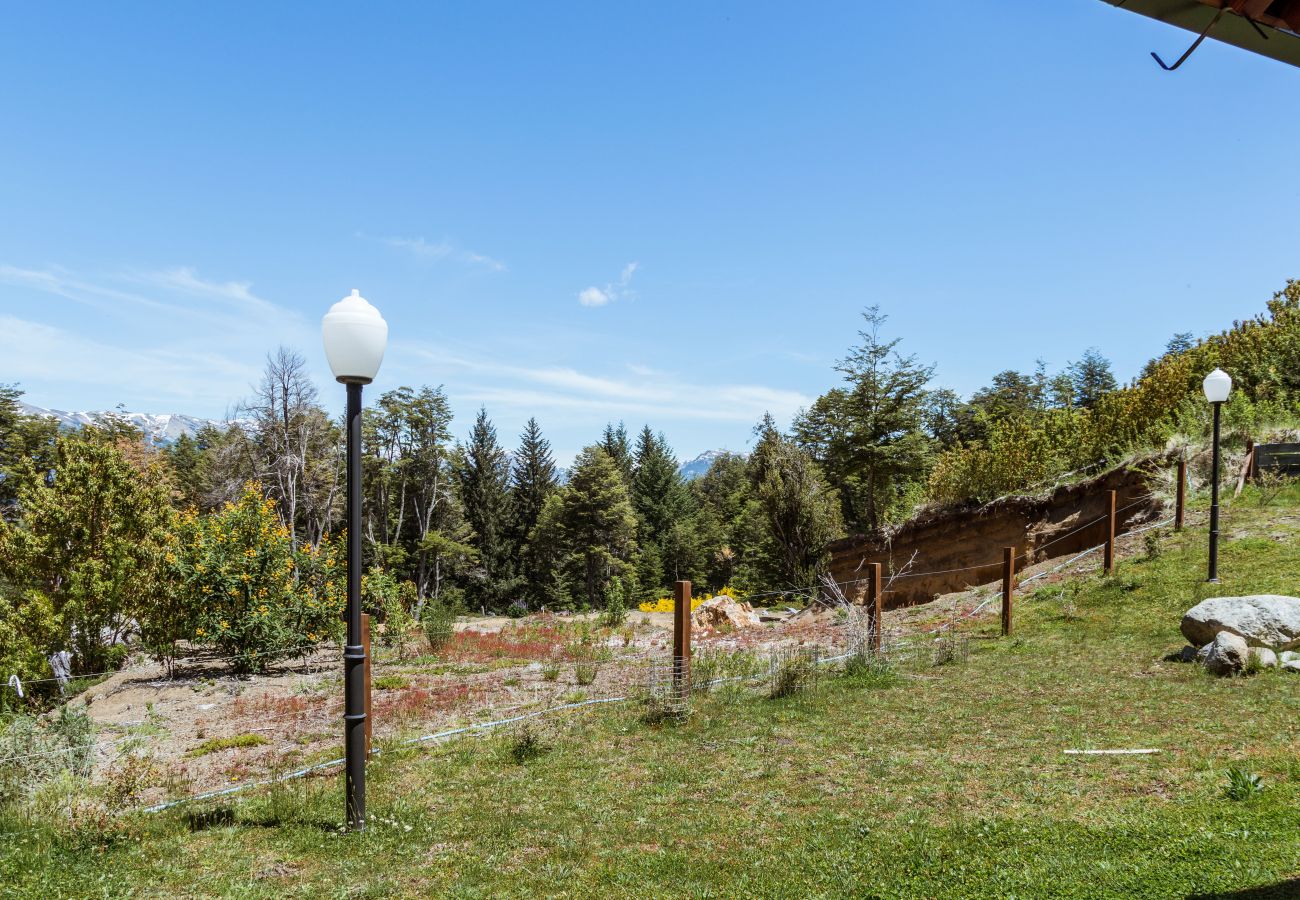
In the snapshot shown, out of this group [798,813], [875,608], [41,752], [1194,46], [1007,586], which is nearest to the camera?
[1194,46]

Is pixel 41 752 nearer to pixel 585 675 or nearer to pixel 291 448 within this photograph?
pixel 585 675

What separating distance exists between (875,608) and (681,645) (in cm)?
323

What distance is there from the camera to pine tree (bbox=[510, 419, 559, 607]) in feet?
145

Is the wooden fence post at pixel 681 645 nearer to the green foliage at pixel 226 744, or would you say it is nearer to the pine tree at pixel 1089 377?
the green foliage at pixel 226 744

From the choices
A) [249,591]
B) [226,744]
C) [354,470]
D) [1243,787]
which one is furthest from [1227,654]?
[249,591]

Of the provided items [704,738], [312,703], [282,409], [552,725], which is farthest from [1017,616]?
[282,409]

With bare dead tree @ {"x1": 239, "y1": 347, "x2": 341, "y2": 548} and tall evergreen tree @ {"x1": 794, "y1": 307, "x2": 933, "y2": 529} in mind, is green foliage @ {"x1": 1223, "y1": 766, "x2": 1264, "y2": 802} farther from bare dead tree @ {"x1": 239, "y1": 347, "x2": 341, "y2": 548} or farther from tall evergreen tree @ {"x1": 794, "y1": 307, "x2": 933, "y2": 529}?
bare dead tree @ {"x1": 239, "y1": 347, "x2": 341, "y2": 548}

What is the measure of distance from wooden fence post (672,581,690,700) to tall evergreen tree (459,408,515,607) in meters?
35.7

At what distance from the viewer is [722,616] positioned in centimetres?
1916

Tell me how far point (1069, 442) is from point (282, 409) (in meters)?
29.3

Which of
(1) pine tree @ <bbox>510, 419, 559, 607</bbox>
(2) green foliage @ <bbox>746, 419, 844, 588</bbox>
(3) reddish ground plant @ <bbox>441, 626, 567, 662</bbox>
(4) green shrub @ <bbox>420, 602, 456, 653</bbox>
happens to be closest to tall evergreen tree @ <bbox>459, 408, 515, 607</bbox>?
(1) pine tree @ <bbox>510, 419, 559, 607</bbox>

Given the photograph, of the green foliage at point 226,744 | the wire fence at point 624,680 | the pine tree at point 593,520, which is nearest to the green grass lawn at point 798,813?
the wire fence at point 624,680

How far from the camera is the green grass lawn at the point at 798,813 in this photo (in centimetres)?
344

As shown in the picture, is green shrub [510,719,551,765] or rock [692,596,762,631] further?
rock [692,596,762,631]
